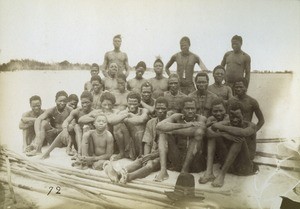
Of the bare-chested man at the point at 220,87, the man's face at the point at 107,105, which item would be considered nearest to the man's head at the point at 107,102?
the man's face at the point at 107,105

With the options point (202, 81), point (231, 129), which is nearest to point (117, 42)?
point (202, 81)

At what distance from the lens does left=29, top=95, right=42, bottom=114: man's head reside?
3.85 m

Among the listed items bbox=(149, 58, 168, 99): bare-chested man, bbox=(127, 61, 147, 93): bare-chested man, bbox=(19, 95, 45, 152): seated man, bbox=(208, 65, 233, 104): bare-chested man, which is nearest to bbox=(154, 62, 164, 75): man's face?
bbox=(149, 58, 168, 99): bare-chested man

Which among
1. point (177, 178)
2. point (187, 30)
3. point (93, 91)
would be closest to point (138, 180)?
point (177, 178)

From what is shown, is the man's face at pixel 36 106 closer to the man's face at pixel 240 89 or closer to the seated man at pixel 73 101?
the seated man at pixel 73 101

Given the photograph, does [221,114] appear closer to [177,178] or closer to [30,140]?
[177,178]

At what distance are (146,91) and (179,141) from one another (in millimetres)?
596

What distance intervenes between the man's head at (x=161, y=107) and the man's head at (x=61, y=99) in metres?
0.93

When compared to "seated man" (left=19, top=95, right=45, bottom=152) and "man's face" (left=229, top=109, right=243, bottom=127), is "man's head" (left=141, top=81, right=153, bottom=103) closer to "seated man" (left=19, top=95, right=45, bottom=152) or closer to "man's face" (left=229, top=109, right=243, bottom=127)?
"man's face" (left=229, top=109, right=243, bottom=127)

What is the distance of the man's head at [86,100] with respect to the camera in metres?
3.83

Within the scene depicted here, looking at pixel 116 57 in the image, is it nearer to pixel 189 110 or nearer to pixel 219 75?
pixel 189 110

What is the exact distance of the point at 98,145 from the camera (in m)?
3.80

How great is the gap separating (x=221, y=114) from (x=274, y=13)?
1.22 m

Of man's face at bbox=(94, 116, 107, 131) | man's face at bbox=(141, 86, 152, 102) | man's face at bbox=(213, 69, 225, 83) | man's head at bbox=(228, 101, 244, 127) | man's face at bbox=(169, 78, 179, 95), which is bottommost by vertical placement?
man's face at bbox=(94, 116, 107, 131)
